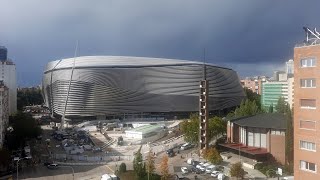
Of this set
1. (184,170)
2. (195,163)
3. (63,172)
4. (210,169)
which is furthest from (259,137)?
(63,172)

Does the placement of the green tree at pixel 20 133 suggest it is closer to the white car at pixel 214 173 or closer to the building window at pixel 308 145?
the white car at pixel 214 173

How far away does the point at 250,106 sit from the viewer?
107938 millimetres

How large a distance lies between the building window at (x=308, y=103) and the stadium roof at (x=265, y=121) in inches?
1514

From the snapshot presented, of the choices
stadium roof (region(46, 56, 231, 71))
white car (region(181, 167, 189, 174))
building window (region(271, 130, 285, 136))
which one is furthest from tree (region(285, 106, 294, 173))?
stadium roof (region(46, 56, 231, 71))

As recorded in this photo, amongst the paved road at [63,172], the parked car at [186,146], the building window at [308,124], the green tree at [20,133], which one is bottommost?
the paved road at [63,172]

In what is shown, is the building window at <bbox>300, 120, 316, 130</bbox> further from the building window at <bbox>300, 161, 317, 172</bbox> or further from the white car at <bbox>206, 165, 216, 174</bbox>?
the white car at <bbox>206, 165, 216, 174</bbox>

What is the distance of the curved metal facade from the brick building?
70896 mm

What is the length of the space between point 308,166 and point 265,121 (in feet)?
142

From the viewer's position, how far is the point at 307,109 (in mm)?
30188

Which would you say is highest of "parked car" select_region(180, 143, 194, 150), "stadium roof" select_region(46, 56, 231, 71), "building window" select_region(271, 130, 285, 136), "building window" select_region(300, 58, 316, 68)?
"stadium roof" select_region(46, 56, 231, 71)

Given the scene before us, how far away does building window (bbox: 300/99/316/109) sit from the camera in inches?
1171

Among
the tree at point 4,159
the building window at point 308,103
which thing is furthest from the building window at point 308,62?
the tree at point 4,159

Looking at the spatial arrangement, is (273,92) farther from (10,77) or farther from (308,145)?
(308,145)

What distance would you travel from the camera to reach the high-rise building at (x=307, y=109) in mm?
29531
